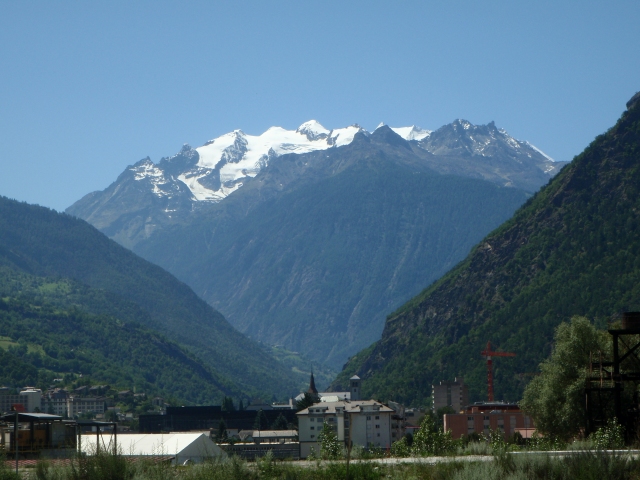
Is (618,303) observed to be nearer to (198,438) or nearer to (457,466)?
(198,438)

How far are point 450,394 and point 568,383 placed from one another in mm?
119996

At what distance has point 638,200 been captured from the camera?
18438cm

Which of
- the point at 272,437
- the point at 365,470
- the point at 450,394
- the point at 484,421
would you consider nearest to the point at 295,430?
the point at 272,437

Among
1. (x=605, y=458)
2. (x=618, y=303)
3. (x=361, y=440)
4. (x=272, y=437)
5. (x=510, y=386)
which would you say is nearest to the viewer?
(x=605, y=458)

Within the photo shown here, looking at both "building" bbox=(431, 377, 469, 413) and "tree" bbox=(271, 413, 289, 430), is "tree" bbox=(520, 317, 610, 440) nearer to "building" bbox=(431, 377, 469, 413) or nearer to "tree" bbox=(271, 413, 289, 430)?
"building" bbox=(431, 377, 469, 413)

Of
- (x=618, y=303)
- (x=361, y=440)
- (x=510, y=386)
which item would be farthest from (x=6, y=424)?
(x=510, y=386)

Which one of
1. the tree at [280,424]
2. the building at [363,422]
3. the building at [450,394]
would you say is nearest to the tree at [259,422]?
the tree at [280,424]

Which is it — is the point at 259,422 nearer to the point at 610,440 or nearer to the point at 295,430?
the point at 295,430

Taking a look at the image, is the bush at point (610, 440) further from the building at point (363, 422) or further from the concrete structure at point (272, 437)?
the concrete structure at point (272, 437)

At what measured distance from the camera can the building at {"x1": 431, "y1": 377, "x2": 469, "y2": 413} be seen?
179875 millimetres

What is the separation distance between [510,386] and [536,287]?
18865 millimetres

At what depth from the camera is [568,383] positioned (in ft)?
217

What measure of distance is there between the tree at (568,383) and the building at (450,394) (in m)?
110

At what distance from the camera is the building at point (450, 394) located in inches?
7082
